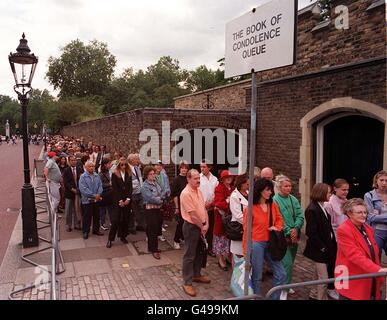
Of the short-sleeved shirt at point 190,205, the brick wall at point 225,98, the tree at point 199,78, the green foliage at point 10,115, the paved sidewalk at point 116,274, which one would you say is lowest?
the paved sidewalk at point 116,274

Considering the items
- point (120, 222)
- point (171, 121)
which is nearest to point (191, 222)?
point (120, 222)

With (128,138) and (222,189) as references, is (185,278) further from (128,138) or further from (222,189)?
(128,138)

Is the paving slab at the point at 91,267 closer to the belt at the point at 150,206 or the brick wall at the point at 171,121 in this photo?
the belt at the point at 150,206

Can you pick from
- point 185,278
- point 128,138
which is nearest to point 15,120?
point 128,138

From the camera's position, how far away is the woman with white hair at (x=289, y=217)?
482 cm

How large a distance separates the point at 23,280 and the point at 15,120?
112920 mm

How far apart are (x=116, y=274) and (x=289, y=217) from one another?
9.32 feet

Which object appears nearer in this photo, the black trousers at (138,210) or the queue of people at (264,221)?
the queue of people at (264,221)

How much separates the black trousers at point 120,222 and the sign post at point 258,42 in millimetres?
4363

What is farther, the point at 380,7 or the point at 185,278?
the point at 380,7

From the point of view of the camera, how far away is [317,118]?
310 inches

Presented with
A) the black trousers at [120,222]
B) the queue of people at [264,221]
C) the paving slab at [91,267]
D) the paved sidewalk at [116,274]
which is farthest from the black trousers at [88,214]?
the paving slab at [91,267]

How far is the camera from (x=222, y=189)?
19.3ft

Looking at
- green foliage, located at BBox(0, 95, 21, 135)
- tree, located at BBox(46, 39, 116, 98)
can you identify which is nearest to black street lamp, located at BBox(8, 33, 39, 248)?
tree, located at BBox(46, 39, 116, 98)
